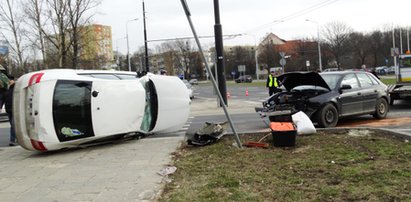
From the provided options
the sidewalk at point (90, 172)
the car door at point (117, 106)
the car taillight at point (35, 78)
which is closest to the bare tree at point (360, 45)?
the car door at point (117, 106)

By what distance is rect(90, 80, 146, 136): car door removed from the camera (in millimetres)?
8352

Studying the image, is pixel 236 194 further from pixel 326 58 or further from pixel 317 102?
pixel 326 58

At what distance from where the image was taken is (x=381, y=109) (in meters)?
12.3

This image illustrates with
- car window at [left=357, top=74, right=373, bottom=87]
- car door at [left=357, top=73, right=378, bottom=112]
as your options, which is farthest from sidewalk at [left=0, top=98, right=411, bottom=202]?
car window at [left=357, top=74, right=373, bottom=87]

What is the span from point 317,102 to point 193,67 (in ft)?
376

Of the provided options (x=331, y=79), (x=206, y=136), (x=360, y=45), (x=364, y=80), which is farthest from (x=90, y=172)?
(x=360, y=45)

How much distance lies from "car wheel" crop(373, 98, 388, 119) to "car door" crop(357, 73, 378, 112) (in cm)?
21

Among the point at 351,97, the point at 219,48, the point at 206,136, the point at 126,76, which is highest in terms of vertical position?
the point at 219,48

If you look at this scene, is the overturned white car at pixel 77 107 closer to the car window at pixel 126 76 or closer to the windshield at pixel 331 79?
the car window at pixel 126 76

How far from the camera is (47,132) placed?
7.87m

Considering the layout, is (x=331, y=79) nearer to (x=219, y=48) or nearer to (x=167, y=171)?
(x=167, y=171)

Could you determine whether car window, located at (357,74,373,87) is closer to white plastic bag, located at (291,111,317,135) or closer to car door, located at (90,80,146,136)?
white plastic bag, located at (291,111,317,135)

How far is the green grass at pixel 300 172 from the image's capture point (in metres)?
4.74

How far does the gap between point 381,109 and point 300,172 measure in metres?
7.60
